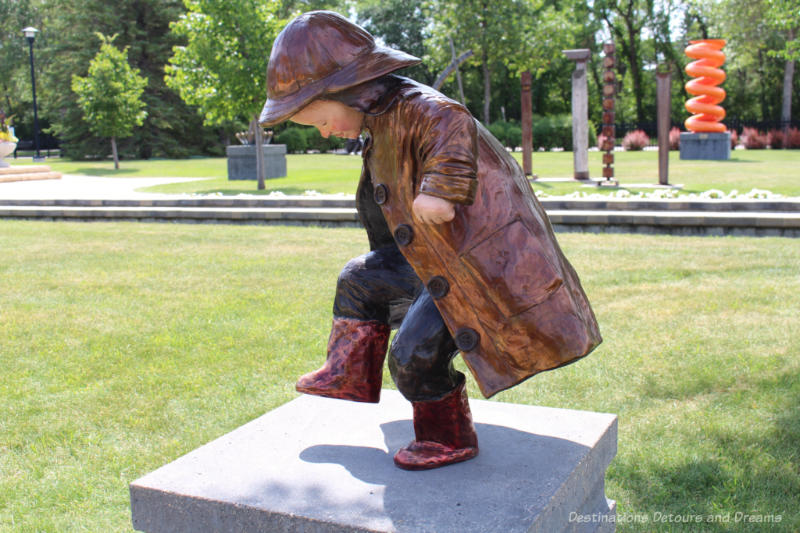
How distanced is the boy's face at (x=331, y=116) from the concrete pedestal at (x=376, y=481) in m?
1.09

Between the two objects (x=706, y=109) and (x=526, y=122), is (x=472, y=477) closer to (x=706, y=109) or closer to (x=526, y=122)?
(x=526, y=122)

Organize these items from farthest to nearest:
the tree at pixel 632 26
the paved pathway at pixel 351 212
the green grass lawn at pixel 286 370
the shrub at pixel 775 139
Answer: the tree at pixel 632 26
the shrub at pixel 775 139
the paved pathway at pixel 351 212
the green grass lawn at pixel 286 370

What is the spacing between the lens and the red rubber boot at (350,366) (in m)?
2.69

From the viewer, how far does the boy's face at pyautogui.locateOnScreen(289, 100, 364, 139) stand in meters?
2.42

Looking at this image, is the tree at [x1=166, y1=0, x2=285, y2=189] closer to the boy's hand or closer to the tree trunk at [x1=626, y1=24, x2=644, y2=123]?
the boy's hand

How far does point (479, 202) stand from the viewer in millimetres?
2314

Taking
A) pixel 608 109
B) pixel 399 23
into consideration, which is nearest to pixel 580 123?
pixel 608 109

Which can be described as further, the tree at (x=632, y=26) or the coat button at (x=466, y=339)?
the tree at (x=632, y=26)

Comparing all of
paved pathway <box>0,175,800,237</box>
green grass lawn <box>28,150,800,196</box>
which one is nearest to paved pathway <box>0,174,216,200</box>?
paved pathway <box>0,175,800,237</box>

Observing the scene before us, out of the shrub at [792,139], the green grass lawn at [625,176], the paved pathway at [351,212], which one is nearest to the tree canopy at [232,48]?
the green grass lawn at [625,176]

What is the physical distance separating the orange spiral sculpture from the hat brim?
22252 mm

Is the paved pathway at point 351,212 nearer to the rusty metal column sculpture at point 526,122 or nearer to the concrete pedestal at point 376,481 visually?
the rusty metal column sculpture at point 526,122

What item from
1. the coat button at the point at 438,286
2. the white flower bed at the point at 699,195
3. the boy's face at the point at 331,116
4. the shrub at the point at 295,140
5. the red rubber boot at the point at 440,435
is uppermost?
the shrub at the point at 295,140

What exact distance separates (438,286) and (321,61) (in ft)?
2.52
